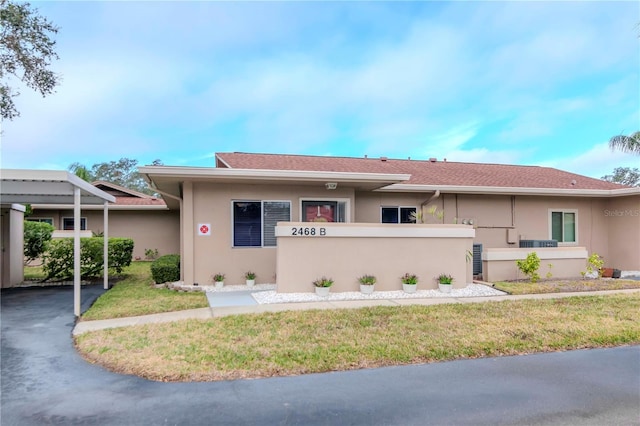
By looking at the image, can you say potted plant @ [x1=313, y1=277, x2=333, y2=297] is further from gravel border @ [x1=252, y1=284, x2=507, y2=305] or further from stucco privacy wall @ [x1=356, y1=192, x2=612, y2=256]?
stucco privacy wall @ [x1=356, y1=192, x2=612, y2=256]

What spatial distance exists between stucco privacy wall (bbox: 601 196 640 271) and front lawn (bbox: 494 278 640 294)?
3520 mm

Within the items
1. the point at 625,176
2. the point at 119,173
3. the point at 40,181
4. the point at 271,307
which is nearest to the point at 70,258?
the point at 40,181

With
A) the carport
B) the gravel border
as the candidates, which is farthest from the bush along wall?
the gravel border

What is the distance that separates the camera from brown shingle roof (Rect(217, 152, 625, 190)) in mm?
12883

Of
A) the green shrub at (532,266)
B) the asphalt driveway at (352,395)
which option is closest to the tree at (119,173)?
the green shrub at (532,266)

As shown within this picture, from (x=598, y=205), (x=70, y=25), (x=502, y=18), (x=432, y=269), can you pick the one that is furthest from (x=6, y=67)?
(x=598, y=205)

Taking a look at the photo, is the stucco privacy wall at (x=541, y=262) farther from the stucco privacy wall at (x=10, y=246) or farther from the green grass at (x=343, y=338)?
the stucco privacy wall at (x=10, y=246)

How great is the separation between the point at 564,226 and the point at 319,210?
8802mm

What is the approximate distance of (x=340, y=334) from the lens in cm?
571

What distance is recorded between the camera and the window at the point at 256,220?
1020 centimetres

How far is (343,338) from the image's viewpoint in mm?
5512

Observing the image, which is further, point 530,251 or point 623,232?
point 623,232

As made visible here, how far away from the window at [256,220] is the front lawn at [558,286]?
5612 mm

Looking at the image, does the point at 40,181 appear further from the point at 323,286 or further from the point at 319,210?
the point at 319,210
